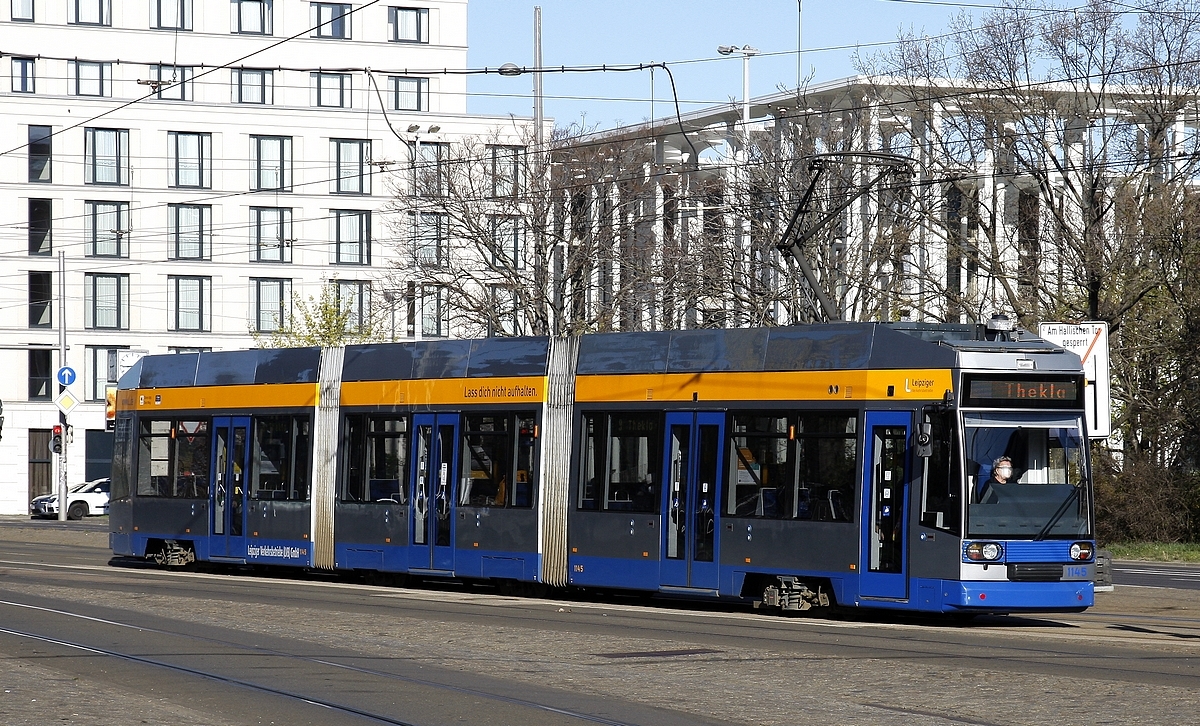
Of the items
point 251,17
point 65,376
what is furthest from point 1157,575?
point 251,17

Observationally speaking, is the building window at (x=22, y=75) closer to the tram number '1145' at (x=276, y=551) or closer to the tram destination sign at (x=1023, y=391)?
the tram number '1145' at (x=276, y=551)

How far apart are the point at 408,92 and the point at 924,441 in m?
57.5

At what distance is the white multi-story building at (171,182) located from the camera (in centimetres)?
6606

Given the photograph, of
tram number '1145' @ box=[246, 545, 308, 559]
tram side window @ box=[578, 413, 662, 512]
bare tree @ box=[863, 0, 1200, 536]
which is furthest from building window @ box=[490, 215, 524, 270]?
tram side window @ box=[578, 413, 662, 512]

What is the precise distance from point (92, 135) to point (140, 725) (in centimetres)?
6017

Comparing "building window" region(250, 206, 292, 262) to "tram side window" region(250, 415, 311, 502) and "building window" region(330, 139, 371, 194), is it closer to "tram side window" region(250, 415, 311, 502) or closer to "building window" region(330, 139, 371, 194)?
"building window" region(330, 139, 371, 194)

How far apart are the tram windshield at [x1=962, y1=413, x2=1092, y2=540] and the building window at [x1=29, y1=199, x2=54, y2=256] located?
55422 millimetres

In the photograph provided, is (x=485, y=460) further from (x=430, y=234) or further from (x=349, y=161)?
(x=349, y=161)

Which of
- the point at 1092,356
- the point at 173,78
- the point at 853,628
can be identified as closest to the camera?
the point at 853,628

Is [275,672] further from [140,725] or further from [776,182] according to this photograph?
[776,182]

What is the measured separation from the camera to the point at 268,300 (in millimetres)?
69250

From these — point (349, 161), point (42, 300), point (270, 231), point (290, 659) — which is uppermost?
point (349, 161)

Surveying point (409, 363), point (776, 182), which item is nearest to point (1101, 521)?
point (776, 182)

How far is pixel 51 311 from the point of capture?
217ft
